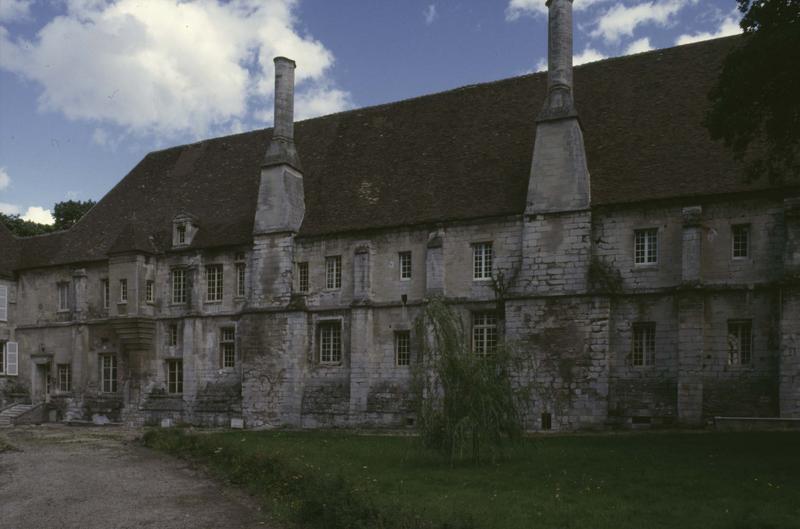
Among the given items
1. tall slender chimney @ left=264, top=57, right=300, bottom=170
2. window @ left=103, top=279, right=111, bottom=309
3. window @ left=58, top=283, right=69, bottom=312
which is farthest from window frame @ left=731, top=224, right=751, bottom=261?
window @ left=58, top=283, right=69, bottom=312

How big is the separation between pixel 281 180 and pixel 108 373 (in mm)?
13341

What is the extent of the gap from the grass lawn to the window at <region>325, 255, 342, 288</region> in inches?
396

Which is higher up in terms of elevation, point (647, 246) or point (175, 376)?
point (647, 246)

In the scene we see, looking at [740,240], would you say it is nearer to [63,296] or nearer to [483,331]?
[483,331]

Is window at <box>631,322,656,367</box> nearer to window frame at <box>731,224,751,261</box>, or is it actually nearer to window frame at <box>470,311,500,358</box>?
window frame at <box>731,224,751,261</box>

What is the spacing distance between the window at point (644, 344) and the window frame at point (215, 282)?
58.9ft

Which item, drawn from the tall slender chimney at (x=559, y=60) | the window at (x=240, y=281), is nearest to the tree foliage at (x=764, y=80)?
the tall slender chimney at (x=559, y=60)

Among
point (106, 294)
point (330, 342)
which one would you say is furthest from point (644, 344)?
point (106, 294)

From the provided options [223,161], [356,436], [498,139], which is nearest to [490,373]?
[356,436]

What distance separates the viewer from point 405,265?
29.3 meters

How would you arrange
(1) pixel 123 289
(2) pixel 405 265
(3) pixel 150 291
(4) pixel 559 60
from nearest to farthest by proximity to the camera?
(4) pixel 559 60
(2) pixel 405 265
(1) pixel 123 289
(3) pixel 150 291

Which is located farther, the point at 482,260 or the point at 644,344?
the point at 482,260

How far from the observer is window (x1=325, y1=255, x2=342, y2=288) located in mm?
30594

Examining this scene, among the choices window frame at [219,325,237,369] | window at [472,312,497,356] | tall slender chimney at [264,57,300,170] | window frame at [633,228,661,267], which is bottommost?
window frame at [219,325,237,369]
